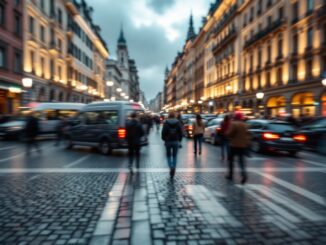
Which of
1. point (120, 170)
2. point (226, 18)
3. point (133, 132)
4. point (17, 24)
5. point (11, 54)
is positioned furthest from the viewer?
point (226, 18)

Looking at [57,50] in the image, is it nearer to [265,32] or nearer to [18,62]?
[18,62]

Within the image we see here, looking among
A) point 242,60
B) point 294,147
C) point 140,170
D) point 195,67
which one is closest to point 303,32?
point 242,60

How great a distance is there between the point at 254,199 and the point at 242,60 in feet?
150

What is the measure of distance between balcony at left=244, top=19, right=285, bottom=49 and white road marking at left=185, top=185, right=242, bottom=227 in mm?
34050

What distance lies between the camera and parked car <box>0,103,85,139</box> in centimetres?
1925

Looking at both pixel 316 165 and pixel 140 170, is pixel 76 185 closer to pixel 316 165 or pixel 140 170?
pixel 140 170

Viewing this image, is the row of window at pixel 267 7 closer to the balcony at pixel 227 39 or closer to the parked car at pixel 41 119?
the balcony at pixel 227 39

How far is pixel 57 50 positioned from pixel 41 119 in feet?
73.4

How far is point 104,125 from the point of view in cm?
1291

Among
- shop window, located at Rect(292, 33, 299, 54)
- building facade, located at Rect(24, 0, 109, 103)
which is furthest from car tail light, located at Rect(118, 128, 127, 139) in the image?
shop window, located at Rect(292, 33, 299, 54)

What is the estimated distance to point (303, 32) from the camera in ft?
104

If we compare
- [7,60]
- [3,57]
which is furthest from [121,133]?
[3,57]

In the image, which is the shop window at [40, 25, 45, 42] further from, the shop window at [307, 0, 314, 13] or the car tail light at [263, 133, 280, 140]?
the car tail light at [263, 133, 280, 140]

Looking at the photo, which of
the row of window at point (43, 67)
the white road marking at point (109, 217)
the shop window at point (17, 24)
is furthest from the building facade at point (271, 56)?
the shop window at point (17, 24)
